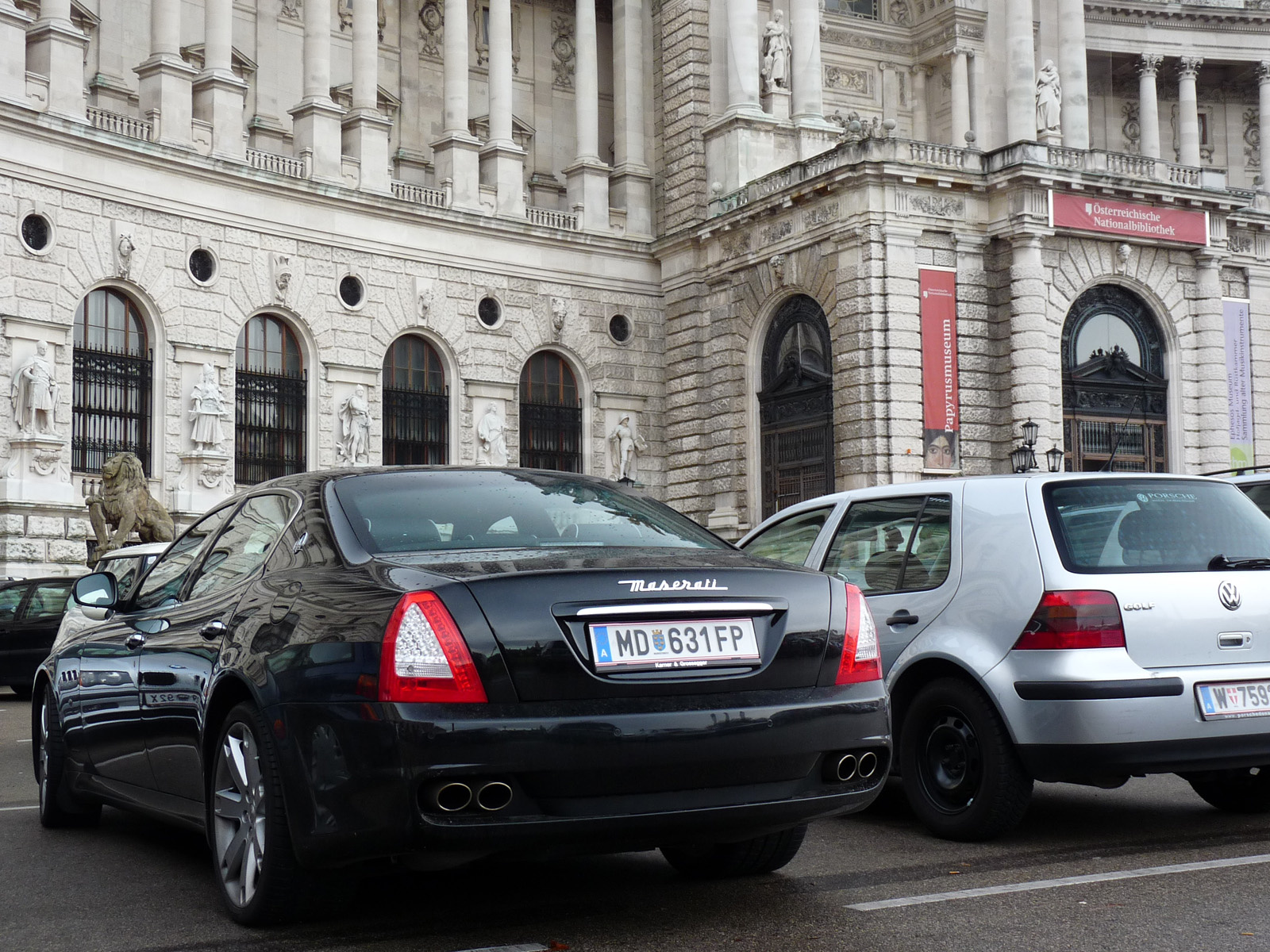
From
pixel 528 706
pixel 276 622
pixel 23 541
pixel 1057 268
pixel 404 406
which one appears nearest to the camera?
pixel 528 706

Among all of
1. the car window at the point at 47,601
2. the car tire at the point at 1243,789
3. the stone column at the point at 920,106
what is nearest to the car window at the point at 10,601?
the car window at the point at 47,601

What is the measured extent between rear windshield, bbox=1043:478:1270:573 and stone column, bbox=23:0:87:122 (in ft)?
80.2

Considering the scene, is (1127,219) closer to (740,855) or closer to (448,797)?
(740,855)

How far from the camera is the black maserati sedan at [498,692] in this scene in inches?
164

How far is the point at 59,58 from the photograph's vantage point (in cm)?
2692

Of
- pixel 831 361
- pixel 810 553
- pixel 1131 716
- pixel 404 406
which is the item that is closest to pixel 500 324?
pixel 404 406

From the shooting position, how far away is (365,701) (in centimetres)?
422

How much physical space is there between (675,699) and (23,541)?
23.4 metres

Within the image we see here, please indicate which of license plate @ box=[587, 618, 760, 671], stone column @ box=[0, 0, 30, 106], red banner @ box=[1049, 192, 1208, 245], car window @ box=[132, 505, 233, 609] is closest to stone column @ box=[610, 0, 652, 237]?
red banner @ box=[1049, 192, 1208, 245]

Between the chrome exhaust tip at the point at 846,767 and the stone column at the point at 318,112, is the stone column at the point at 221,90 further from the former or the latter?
the chrome exhaust tip at the point at 846,767

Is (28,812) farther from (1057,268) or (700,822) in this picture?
(1057,268)

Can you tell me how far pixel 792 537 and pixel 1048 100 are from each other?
2976 centimetres

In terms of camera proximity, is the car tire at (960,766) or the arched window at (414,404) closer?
the car tire at (960,766)

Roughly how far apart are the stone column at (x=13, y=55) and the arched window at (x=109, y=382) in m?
3.83
